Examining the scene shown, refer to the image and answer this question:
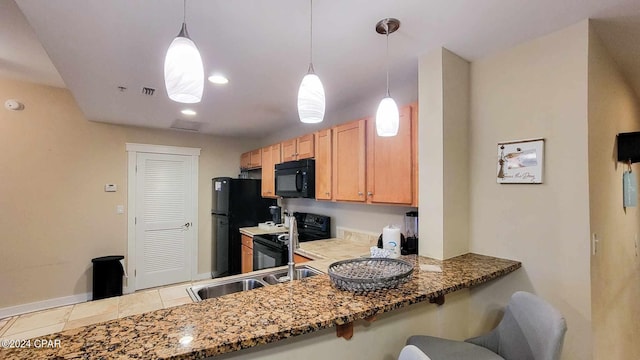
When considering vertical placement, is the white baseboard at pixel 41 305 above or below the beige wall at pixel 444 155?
below

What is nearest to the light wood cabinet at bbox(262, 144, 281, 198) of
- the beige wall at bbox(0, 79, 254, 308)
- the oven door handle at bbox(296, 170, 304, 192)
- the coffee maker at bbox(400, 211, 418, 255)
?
the oven door handle at bbox(296, 170, 304, 192)

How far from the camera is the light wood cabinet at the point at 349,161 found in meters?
2.50

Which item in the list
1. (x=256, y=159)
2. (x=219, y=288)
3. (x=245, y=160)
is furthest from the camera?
(x=245, y=160)

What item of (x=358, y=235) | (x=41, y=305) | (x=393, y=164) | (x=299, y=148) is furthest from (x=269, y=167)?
(x=41, y=305)

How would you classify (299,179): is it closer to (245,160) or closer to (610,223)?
(245,160)

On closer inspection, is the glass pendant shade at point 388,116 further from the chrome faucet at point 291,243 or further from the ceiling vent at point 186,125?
the ceiling vent at point 186,125

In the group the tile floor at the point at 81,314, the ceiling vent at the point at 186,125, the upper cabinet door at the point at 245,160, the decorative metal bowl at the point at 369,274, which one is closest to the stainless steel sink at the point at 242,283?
the tile floor at the point at 81,314

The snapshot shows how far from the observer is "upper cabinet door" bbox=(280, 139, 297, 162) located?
3490 millimetres

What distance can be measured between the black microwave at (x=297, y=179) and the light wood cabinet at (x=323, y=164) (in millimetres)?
78

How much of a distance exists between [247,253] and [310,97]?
300cm

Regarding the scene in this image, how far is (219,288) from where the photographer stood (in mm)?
1776

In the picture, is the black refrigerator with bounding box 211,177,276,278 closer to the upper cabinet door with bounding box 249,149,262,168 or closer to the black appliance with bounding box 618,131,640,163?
the upper cabinet door with bounding box 249,149,262,168

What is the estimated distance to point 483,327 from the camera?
1835 millimetres

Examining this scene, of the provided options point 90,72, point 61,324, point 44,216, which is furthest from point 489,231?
point 44,216
